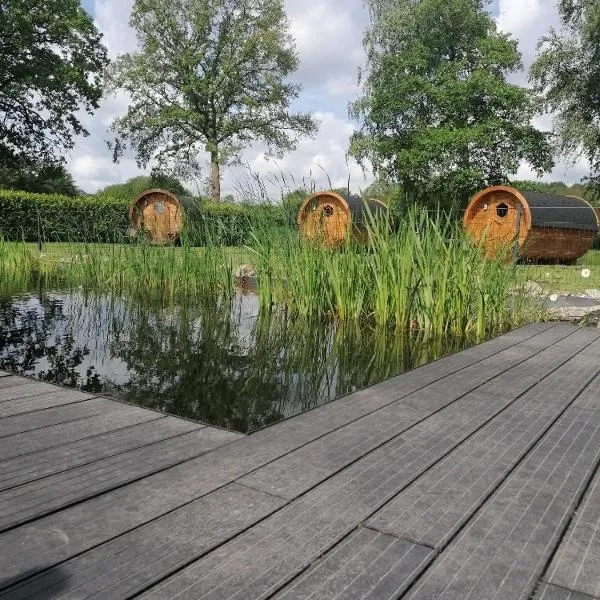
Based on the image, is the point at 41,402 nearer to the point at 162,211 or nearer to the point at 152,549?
the point at 152,549

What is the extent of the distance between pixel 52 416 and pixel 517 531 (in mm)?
1584

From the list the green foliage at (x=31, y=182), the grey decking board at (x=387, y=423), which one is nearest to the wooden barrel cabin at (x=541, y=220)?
the grey decking board at (x=387, y=423)

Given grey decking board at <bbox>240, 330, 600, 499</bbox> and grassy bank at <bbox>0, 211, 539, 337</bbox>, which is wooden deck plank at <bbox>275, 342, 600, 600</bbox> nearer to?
grey decking board at <bbox>240, 330, 600, 499</bbox>

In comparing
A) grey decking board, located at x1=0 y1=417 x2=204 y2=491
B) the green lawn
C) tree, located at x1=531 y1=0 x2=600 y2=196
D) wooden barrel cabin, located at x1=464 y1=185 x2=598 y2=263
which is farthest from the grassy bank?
tree, located at x1=531 y1=0 x2=600 y2=196

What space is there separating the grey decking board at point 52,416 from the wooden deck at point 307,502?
12 millimetres

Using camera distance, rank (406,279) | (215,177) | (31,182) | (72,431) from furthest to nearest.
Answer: (31,182) → (215,177) → (406,279) → (72,431)

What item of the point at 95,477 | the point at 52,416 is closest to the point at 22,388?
the point at 52,416

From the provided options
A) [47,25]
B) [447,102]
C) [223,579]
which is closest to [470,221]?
[447,102]

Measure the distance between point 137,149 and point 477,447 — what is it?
24.7 meters

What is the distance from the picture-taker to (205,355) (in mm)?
3750

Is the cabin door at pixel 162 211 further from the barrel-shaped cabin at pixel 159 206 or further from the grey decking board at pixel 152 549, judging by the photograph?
the grey decking board at pixel 152 549

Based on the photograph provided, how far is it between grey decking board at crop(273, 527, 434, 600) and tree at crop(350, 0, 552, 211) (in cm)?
1820

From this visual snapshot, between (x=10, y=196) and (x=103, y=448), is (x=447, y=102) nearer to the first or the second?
(x=10, y=196)

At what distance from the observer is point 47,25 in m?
19.5
